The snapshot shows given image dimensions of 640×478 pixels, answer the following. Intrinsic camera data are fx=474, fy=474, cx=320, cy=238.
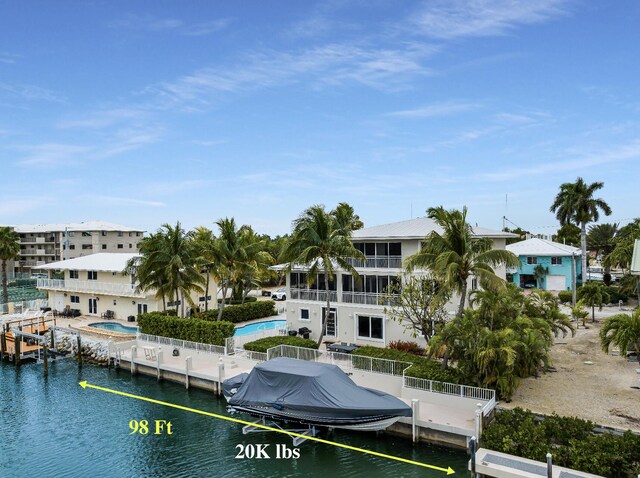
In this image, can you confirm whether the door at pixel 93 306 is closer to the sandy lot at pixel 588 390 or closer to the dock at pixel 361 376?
the dock at pixel 361 376

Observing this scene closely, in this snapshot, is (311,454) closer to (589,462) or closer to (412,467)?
(412,467)

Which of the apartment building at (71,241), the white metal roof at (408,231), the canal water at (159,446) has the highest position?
the apartment building at (71,241)

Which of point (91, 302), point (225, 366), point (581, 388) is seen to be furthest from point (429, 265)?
point (91, 302)

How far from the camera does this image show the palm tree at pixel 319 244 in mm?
28531

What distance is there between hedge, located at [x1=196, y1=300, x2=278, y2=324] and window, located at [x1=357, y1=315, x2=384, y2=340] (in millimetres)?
12941

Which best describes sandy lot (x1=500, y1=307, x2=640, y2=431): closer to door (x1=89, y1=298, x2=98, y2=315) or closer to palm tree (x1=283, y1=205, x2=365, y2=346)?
palm tree (x1=283, y1=205, x2=365, y2=346)

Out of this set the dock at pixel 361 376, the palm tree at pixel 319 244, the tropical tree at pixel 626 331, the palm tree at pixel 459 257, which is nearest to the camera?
the dock at pixel 361 376

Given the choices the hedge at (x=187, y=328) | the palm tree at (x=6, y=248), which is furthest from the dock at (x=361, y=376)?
the palm tree at (x=6, y=248)

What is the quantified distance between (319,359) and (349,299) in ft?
21.5

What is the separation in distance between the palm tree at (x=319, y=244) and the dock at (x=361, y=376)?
209 inches

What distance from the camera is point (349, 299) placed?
31609 mm

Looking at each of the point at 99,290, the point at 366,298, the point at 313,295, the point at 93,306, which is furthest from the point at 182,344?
the point at 93,306

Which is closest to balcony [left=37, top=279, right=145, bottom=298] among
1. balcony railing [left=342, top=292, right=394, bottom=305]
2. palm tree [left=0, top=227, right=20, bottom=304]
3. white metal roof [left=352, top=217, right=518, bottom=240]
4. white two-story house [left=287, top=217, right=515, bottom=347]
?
palm tree [left=0, top=227, right=20, bottom=304]

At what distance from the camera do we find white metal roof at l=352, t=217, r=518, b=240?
29.2m
